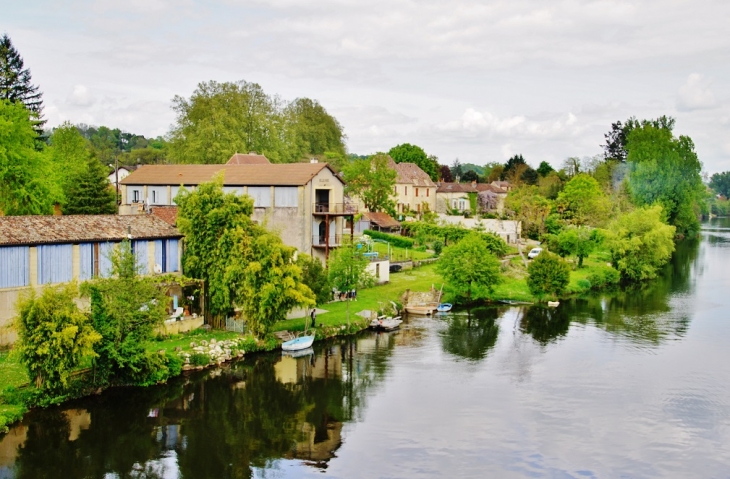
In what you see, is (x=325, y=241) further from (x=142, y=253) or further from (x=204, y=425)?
(x=204, y=425)

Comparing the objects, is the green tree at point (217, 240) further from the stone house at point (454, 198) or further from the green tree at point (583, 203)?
the stone house at point (454, 198)

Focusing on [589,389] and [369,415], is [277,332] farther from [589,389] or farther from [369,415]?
[589,389]

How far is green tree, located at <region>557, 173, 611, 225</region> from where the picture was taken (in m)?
78.0

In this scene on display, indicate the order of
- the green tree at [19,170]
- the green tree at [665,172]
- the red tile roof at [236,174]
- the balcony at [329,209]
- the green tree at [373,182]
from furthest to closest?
the green tree at [665,172]
the green tree at [373,182]
the balcony at [329,209]
the red tile roof at [236,174]
the green tree at [19,170]

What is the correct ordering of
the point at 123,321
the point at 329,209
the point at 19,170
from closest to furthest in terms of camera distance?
1. the point at 123,321
2. the point at 19,170
3. the point at 329,209

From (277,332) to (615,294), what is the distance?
101 feet

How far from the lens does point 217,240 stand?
116ft

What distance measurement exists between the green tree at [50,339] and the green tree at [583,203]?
62.7 metres

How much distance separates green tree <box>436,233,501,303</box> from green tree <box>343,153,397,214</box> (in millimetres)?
25117

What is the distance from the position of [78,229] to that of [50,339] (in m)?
9.39

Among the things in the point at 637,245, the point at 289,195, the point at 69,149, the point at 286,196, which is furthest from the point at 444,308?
the point at 69,149

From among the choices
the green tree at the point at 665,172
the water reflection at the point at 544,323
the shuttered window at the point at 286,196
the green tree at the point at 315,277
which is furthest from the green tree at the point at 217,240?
the green tree at the point at 665,172

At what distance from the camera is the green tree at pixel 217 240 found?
34.1 meters

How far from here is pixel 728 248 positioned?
8544 centimetres
